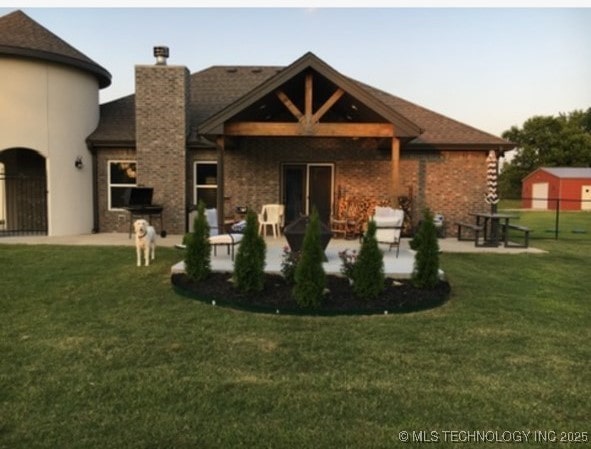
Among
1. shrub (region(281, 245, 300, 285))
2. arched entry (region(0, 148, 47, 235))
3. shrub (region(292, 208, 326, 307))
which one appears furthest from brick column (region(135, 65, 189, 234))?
shrub (region(292, 208, 326, 307))

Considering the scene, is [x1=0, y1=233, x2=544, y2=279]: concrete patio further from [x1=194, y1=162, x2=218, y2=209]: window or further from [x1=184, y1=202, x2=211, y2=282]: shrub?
[x1=194, y1=162, x2=218, y2=209]: window

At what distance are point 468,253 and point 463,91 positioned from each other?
40.8 feet

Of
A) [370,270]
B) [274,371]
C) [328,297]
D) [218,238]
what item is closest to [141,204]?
[218,238]

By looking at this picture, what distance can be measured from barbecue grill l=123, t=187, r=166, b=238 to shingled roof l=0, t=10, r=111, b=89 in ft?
12.7

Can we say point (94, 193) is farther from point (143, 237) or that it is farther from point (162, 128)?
point (143, 237)

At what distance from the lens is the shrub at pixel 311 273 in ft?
19.4

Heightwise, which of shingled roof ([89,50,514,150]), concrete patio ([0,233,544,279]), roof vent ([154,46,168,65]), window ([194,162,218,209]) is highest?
roof vent ([154,46,168,65])

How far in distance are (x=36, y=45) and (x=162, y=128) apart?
12.7ft

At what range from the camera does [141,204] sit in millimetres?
13500

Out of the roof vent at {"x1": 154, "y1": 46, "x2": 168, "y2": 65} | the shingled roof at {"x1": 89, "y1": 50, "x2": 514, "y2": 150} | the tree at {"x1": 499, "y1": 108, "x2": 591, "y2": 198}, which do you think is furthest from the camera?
the tree at {"x1": 499, "y1": 108, "x2": 591, "y2": 198}

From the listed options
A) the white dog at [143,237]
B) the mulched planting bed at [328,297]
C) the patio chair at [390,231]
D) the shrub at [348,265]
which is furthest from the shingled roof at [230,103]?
the mulched planting bed at [328,297]

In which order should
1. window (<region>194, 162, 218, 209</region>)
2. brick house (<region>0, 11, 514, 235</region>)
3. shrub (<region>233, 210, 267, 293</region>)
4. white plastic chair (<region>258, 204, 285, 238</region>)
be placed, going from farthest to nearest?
1. window (<region>194, 162, 218, 209</region>)
2. brick house (<region>0, 11, 514, 235</region>)
3. white plastic chair (<region>258, 204, 285, 238</region>)
4. shrub (<region>233, 210, 267, 293</region>)

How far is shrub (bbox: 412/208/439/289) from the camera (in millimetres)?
6656

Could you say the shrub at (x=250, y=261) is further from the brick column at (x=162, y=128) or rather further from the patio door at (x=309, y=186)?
the patio door at (x=309, y=186)
